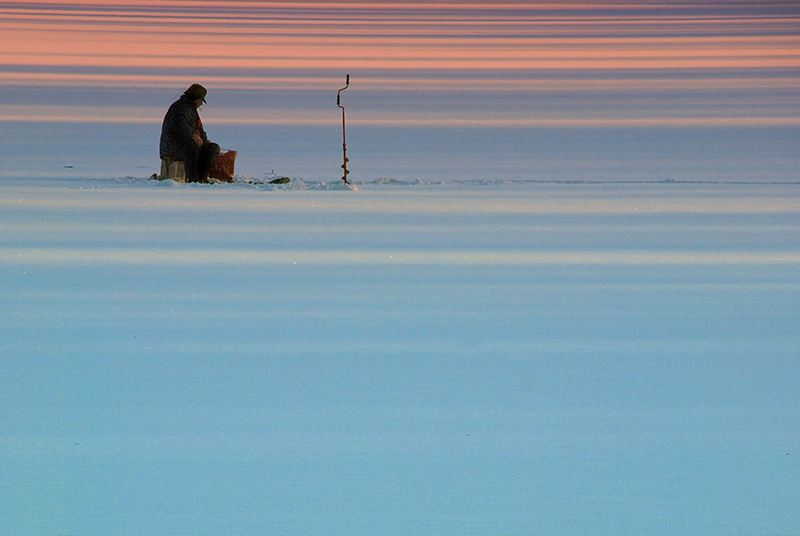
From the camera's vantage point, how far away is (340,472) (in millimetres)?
3631

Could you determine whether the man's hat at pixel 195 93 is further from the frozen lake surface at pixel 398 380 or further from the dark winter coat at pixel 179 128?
the frozen lake surface at pixel 398 380

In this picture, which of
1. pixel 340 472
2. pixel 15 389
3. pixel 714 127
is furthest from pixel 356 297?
pixel 714 127

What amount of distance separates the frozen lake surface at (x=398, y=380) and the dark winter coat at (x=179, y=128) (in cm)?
227

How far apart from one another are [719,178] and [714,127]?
4260 mm

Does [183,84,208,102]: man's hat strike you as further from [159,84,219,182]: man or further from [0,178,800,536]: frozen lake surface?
[0,178,800,536]: frozen lake surface

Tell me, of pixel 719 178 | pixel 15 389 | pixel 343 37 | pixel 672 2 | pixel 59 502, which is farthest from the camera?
pixel 672 2

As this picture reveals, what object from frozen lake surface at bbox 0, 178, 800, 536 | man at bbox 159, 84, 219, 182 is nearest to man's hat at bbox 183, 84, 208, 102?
man at bbox 159, 84, 219, 182

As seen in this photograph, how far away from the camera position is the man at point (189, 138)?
34.4 feet

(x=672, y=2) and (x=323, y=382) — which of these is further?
(x=672, y=2)

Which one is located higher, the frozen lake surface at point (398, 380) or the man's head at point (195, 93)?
the man's head at point (195, 93)

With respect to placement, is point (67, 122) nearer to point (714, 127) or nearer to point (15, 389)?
point (714, 127)

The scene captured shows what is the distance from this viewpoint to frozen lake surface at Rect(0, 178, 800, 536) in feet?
11.2

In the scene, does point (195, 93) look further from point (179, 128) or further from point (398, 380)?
point (398, 380)

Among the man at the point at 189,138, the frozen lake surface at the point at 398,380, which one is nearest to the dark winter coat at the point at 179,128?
the man at the point at 189,138
